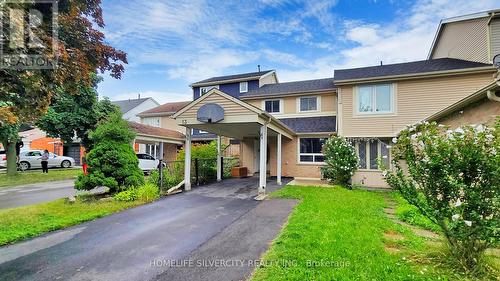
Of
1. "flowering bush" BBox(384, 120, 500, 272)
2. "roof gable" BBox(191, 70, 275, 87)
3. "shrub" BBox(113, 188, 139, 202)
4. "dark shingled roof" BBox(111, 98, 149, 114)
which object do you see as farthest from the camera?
"dark shingled roof" BBox(111, 98, 149, 114)

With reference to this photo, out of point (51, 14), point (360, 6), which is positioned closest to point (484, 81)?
point (360, 6)

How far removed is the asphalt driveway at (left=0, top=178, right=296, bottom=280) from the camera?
3.75 meters

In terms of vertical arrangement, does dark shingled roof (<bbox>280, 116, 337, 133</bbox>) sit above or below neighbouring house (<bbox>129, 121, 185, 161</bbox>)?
above

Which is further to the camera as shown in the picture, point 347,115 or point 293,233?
point 347,115

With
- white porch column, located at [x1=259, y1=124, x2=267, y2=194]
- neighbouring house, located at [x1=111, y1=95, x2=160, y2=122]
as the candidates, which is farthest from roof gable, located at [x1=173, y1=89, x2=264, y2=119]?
neighbouring house, located at [x1=111, y1=95, x2=160, y2=122]

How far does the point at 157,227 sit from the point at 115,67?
17.1ft

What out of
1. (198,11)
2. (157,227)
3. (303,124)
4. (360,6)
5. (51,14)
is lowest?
(157,227)

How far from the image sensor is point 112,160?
8.99 m

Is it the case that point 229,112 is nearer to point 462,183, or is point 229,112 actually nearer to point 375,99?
point 462,183

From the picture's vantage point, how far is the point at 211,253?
4.43 m

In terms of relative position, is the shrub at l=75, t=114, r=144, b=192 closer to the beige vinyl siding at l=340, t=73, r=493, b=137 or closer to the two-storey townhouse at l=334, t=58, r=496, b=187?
the two-storey townhouse at l=334, t=58, r=496, b=187

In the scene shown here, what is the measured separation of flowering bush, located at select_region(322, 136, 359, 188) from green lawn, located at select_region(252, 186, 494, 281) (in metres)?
5.58

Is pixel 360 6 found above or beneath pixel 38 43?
above

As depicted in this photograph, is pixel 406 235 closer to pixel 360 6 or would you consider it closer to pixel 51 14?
pixel 51 14
